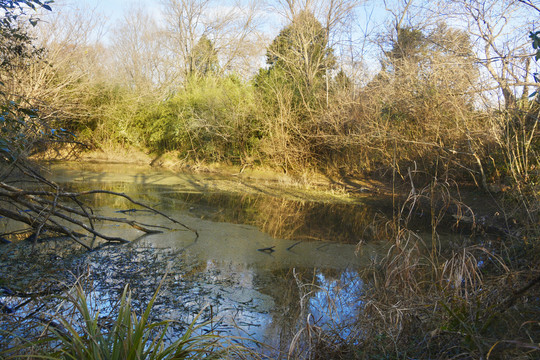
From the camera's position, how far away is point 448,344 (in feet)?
9.02

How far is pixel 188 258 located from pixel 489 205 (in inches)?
305

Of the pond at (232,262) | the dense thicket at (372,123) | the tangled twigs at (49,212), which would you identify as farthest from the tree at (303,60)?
the tangled twigs at (49,212)

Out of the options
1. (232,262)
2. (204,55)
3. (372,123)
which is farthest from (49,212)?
(204,55)

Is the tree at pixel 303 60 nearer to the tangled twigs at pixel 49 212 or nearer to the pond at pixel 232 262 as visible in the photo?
the pond at pixel 232 262

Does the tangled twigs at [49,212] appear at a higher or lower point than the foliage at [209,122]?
lower

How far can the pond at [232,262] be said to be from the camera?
3965 mm

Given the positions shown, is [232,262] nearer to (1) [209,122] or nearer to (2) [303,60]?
(1) [209,122]

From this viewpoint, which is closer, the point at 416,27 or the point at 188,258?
the point at 188,258

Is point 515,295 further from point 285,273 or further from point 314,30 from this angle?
point 314,30

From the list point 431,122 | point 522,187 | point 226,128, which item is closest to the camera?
point 522,187

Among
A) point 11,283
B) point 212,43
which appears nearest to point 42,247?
point 11,283

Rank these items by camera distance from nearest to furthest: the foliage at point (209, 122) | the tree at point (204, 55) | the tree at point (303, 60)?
the tree at point (303, 60), the foliage at point (209, 122), the tree at point (204, 55)

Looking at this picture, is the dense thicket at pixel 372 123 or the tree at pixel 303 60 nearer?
the dense thicket at pixel 372 123

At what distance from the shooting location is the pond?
156 inches
